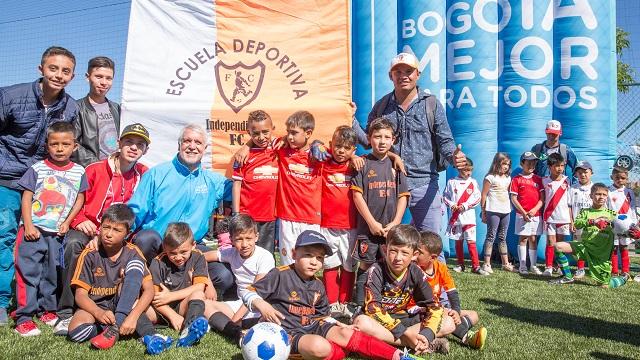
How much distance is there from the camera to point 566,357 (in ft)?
10.4

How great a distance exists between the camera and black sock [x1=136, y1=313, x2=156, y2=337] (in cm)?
342

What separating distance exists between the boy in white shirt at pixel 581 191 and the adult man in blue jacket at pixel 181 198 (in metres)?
4.87

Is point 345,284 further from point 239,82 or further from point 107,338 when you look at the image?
point 239,82

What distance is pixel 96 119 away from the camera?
14.9ft

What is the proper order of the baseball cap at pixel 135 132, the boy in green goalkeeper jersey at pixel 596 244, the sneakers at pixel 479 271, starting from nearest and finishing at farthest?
the baseball cap at pixel 135 132 → the boy in green goalkeeper jersey at pixel 596 244 → the sneakers at pixel 479 271

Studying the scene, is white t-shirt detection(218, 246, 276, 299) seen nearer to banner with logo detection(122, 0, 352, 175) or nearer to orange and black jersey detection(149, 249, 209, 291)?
orange and black jersey detection(149, 249, 209, 291)

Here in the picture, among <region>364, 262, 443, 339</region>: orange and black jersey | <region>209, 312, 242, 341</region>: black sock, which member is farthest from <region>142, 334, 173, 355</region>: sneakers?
<region>364, 262, 443, 339</region>: orange and black jersey

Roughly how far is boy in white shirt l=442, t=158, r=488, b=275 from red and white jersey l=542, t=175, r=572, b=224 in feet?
3.06

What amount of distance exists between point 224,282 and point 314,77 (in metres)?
2.24

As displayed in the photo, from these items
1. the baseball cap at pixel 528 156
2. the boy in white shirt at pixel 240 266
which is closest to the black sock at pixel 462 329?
the boy in white shirt at pixel 240 266

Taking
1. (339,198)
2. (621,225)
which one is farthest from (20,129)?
(621,225)

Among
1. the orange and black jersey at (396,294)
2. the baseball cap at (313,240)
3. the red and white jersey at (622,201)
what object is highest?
the red and white jersey at (622,201)

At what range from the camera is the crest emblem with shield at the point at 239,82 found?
517 cm

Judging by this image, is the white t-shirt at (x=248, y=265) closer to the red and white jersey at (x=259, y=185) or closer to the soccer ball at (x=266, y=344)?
the red and white jersey at (x=259, y=185)
